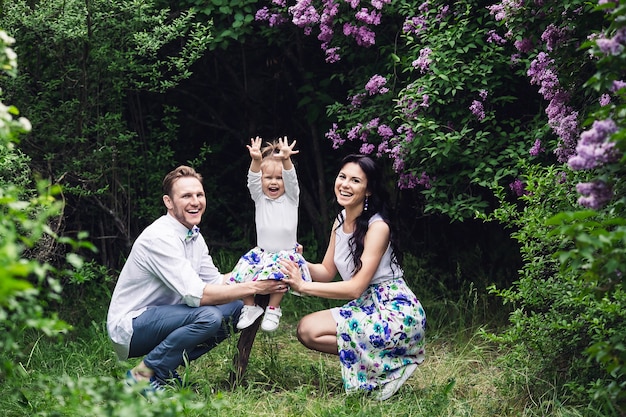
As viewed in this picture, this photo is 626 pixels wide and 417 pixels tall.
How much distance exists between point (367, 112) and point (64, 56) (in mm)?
1956

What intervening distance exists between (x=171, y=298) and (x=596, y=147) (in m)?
2.34

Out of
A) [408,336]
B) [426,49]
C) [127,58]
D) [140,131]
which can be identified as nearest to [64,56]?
[127,58]

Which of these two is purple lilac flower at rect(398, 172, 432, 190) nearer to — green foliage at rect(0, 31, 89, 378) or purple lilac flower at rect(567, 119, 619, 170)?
purple lilac flower at rect(567, 119, 619, 170)

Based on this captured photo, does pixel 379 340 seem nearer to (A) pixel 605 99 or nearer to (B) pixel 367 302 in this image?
(B) pixel 367 302

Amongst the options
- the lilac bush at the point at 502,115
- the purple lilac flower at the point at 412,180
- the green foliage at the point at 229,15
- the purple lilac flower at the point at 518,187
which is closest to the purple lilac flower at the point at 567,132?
the lilac bush at the point at 502,115

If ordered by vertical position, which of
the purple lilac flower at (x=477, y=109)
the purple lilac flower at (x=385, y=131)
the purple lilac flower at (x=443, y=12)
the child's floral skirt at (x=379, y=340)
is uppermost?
the purple lilac flower at (x=443, y=12)

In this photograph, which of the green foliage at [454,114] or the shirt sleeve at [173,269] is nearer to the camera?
the shirt sleeve at [173,269]

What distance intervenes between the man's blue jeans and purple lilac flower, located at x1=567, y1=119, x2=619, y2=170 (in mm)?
2023

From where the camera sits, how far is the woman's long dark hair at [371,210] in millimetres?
4078

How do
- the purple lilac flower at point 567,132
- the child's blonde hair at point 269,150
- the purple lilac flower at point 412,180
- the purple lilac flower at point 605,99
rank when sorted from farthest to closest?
the purple lilac flower at point 412,180, the child's blonde hair at point 269,150, the purple lilac flower at point 567,132, the purple lilac flower at point 605,99

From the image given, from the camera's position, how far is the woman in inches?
156

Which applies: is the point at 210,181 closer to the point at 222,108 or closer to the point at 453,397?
the point at 222,108

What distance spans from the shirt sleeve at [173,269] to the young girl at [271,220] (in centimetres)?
25

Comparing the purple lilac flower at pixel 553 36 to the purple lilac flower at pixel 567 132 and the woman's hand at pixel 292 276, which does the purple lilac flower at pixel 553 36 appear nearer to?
the purple lilac flower at pixel 567 132
